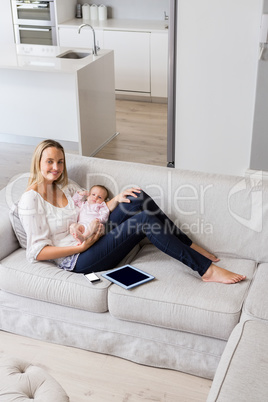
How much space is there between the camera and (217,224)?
2738 millimetres

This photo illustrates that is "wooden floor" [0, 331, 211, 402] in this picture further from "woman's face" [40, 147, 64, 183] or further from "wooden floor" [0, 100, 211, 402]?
"woman's face" [40, 147, 64, 183]

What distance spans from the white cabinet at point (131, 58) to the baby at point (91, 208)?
3.67m

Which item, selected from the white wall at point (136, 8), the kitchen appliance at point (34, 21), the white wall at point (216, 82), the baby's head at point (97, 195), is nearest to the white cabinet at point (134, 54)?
the kitchen appliance at point (34, 21)

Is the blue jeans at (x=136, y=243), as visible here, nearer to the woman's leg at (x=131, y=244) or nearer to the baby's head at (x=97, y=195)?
the woman's leg at (x=131, y=244)

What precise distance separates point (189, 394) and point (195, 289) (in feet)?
1.48

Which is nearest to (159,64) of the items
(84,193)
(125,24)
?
(125,24)

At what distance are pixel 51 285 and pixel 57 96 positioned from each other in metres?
2.75

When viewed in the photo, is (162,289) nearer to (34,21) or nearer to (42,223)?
(42,223)

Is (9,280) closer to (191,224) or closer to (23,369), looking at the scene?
(23,369)

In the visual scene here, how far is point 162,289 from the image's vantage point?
2424 millimetres

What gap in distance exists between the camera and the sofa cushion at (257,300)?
2232mm

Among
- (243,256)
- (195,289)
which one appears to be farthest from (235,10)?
(195,289)

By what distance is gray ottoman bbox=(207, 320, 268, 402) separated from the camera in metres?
1.84

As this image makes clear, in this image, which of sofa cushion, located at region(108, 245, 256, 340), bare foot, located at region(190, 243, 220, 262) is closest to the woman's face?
sofa cushion, located at region(108, 245, 256, 340)
